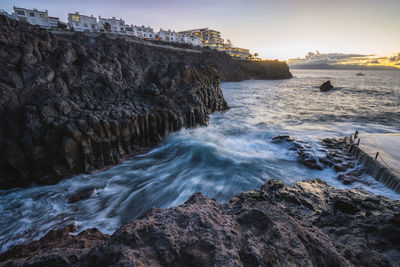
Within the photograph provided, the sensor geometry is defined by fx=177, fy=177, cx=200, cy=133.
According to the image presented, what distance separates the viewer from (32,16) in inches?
1563

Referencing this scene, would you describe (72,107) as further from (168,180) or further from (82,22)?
(82,22)

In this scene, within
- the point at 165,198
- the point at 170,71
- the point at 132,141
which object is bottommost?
the point at 165,198

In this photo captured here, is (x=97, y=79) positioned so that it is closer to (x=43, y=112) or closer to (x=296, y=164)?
(x=43, y=112)

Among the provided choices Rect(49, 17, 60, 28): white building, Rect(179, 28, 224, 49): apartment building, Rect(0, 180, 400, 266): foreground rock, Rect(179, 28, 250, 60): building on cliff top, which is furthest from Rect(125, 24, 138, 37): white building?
Rect(0, 180, 400, 266): foreground rock

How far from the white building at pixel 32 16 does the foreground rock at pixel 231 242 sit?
53.6 meters

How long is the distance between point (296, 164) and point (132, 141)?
1111cm

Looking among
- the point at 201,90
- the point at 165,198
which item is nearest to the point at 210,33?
the point at 201,90

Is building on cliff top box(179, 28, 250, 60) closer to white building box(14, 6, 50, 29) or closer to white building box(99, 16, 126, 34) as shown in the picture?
white building box(99, 16, 126, 34)

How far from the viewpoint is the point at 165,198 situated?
28.7 feet

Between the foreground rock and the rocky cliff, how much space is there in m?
6.39

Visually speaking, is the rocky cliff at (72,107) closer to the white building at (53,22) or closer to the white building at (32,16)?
the white building at (32,16)

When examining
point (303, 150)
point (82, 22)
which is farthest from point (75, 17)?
point (303, 150)

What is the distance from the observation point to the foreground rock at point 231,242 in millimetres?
2479

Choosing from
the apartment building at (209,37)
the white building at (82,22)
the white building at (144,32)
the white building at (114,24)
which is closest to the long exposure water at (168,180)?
the white building at (82,22)
